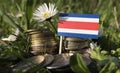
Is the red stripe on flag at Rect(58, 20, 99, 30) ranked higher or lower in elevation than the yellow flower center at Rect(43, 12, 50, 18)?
lower

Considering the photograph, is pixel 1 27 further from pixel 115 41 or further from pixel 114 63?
pixel 114 63

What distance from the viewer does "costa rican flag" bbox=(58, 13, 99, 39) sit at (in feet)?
5.87

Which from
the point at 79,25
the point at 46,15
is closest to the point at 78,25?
the point at 79,25

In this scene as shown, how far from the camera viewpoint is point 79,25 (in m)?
1.81

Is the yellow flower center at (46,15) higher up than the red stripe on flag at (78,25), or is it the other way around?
the yellow flower center at (46,15)

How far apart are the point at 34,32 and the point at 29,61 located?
21 centimetres

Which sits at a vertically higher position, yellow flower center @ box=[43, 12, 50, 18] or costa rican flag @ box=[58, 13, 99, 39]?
yellow flower center @ box=[43, 12, 50, 18]

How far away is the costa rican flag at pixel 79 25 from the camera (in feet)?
5.87

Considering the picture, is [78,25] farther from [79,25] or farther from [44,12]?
[44,12]

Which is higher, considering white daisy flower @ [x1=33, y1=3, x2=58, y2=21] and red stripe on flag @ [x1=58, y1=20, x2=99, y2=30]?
white daisy flower @ [x1=33, y1=3, x2=58, y2=21]

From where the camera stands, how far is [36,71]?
1.59 m

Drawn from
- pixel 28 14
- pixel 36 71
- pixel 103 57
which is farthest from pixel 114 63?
pixel 28 14

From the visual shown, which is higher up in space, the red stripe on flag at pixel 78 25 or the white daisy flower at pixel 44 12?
the white daisy flower at pixel 44 12

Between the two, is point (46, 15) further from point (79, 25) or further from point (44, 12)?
point (79, 25)
